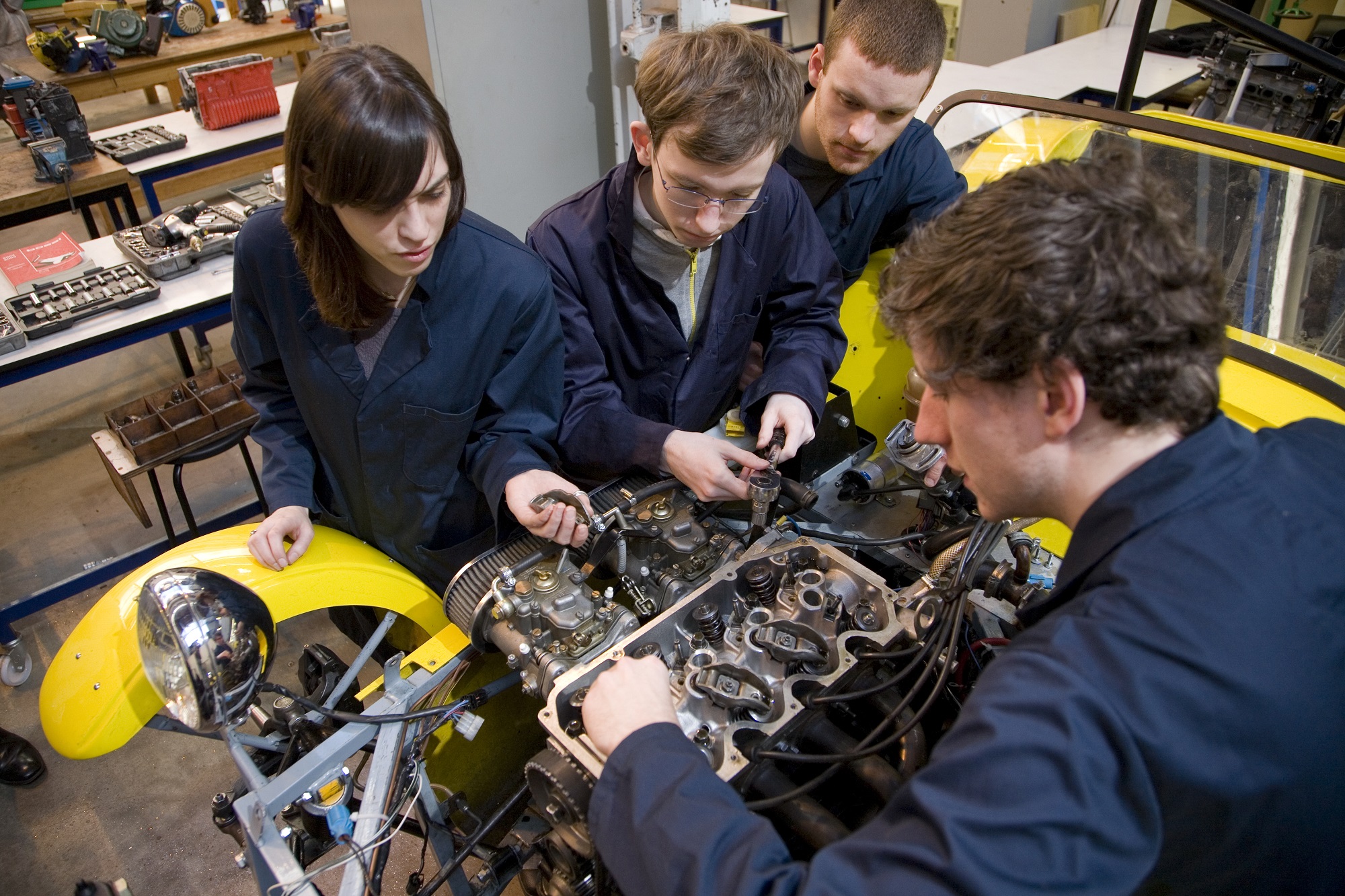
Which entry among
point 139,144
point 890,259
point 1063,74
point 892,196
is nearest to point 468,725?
point 890,259

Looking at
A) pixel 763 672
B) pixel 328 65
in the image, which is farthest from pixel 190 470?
pixel 763 672

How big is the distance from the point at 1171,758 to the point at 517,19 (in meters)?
3.48

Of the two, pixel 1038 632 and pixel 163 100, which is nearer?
pixel 1038 632

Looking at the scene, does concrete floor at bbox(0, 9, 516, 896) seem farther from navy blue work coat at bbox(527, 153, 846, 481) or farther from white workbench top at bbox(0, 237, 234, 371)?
navy blue work coat at bbox(527, 153, 846, 481)

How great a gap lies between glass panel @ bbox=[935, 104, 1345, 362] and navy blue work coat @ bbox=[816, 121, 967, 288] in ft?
1.29

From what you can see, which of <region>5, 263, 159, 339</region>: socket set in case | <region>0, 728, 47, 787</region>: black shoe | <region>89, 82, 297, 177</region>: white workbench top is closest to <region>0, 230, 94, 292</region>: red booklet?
<region>5, 263, 159, 339</region>: socket set in case

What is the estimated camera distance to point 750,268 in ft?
6.16

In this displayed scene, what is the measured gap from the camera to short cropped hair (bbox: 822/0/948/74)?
6.15 feet

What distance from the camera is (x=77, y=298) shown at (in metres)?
2.72

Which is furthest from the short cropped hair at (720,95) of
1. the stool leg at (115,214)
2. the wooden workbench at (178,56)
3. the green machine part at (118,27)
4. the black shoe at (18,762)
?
the green machine part at (118,27)

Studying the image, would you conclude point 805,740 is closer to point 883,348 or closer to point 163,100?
point 883,348

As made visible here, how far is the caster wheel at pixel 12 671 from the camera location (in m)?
2.69

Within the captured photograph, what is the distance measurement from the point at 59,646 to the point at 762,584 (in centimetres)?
280

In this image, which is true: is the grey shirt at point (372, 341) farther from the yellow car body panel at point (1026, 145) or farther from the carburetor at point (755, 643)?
the yellow car body panel at point (1026, 145)
